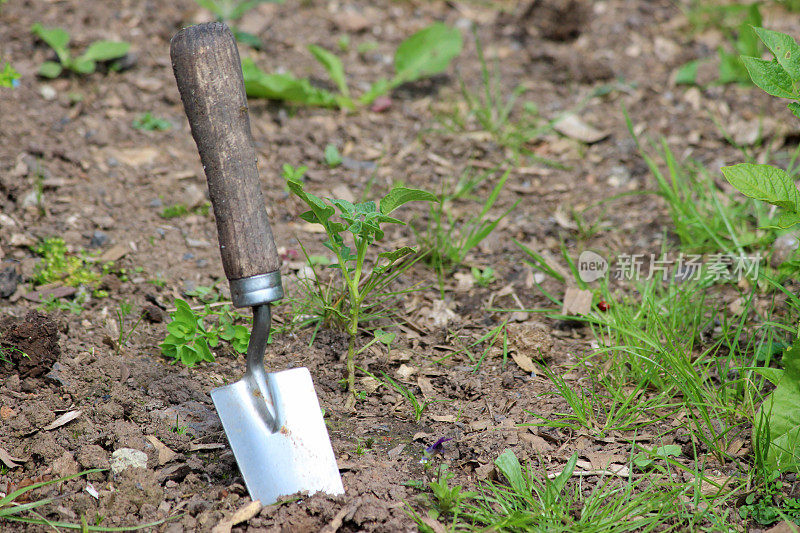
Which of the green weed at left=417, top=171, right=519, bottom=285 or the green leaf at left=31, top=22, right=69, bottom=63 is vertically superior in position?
the green leaf at left=31, top=22, right=69, bottom=63

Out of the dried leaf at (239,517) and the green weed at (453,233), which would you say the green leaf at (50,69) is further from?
the dried leaf at (239,517)

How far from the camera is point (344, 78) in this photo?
379cm

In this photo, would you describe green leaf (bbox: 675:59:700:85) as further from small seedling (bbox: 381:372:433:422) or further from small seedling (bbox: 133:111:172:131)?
small seedling (bbox: 133:111:172:131)

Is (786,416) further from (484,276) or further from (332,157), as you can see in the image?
(332,157)

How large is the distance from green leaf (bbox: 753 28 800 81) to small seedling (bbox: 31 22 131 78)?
115 inches

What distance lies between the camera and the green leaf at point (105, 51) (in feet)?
11.3

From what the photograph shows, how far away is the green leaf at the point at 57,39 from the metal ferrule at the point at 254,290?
218cm

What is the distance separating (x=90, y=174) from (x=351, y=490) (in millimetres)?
1931

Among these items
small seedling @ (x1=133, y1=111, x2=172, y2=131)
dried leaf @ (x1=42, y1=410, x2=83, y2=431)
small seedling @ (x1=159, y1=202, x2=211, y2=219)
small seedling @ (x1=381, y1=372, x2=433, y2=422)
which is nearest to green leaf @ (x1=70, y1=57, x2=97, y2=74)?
small seedling @ (x1=133, y1=111, x2=172, y2=131)

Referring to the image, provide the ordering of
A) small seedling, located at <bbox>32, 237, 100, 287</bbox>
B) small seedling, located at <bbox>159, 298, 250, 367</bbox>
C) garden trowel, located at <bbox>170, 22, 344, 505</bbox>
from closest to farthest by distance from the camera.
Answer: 1. garden trowel, located at <bbox>170, 22, 344, 505</bbox>
2. small seedling, located at <bbox>159, 298, 250, 367</bbox>
3. small seedling, located at <bbox>32, 237, 100, 287</bbox>

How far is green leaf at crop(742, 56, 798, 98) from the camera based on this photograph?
1.81 metres

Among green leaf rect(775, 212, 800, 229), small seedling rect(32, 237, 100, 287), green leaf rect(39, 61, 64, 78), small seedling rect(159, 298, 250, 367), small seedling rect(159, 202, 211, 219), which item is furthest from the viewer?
green leaf rect(39, 61, 64, 78)

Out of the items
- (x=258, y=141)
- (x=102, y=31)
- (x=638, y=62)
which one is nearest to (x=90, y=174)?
(x=258, y=141)

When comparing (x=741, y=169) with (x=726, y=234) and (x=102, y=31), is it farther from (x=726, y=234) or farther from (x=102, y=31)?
(x=102, y=31)
